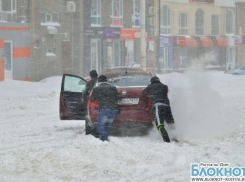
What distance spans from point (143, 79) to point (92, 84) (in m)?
1.16

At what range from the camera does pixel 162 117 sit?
37.6 feet

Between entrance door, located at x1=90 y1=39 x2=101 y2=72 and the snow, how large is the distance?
22.9 m

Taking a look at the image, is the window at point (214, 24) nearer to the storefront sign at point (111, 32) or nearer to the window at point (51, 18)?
the storefront sign at point (111, 32)

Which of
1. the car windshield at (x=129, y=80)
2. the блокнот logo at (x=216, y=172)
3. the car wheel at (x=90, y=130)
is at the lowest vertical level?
the блокнот logo at (x=216, y=172)

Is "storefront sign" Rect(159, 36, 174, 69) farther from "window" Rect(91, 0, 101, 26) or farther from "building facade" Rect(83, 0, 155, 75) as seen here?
"window" Rect(91, 0, 101, 26)

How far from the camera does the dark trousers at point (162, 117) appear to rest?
11320 millimetres

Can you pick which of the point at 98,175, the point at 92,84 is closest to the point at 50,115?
the point at 92,84

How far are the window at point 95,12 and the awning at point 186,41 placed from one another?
920cm

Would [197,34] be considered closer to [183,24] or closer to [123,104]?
[183,24]

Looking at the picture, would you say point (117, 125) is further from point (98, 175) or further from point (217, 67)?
point (217, 67)

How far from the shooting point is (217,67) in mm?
52438

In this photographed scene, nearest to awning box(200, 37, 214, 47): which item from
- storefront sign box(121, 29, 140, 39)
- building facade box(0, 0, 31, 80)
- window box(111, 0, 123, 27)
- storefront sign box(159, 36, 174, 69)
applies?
storefront sign box(159, 36, 174, 69)

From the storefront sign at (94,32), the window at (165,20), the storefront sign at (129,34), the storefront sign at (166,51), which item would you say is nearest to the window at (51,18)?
the storefront sign at (94,32)

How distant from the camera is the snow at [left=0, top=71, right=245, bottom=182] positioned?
872 cm
